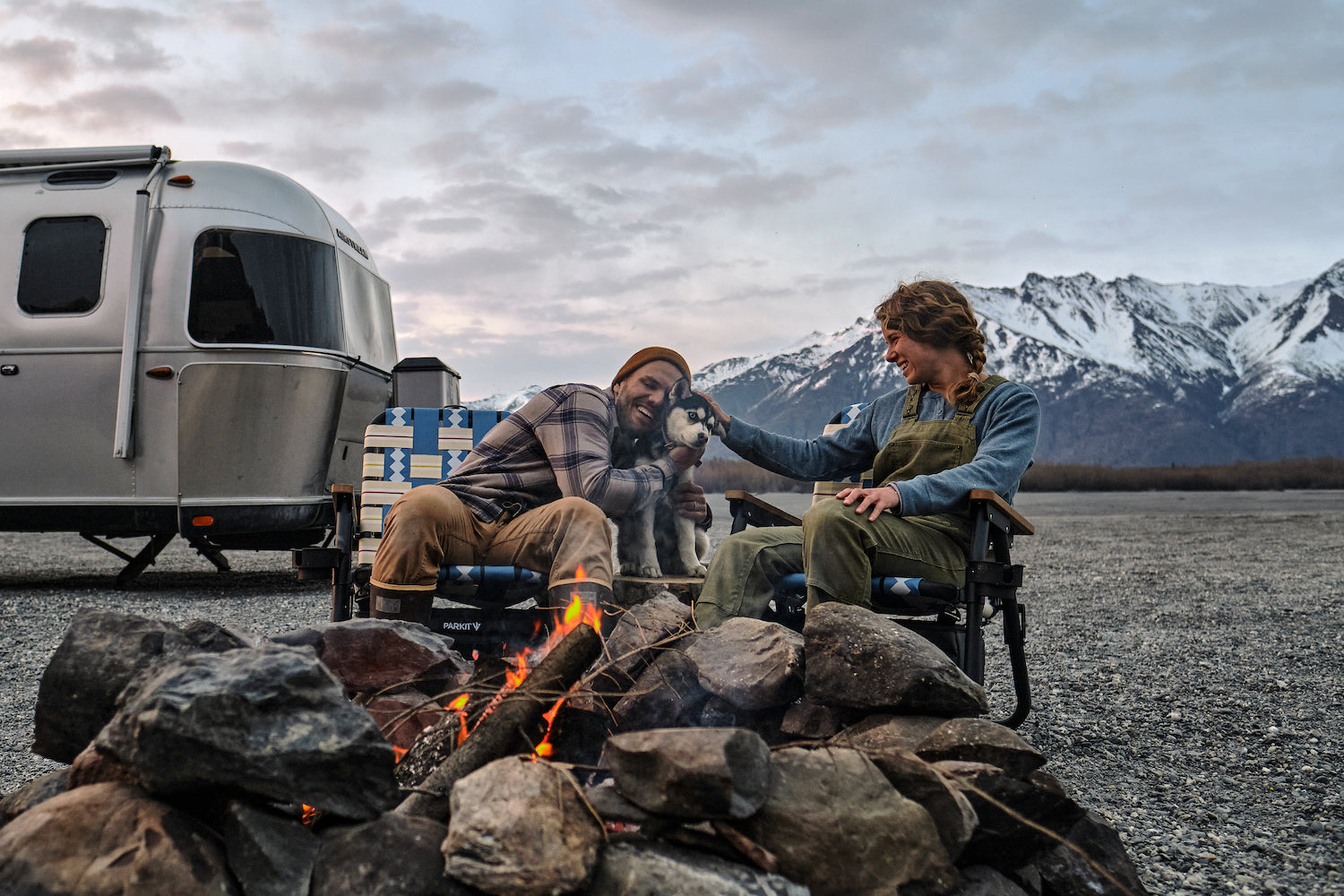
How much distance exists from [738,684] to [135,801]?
131cm

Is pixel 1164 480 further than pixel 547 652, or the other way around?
pixel 1164 480

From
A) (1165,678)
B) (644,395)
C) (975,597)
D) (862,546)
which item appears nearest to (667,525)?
(644,395)

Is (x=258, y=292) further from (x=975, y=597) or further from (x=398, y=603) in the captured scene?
(x=975, y=597)

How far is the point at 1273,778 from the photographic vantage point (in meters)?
3.04

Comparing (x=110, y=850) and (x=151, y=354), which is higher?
(x=151, y=354)

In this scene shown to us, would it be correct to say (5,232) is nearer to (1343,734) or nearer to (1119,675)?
(1119,675)

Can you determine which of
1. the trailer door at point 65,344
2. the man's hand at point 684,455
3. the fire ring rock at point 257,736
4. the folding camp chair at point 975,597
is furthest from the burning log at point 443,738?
the trailer door at point 65,344

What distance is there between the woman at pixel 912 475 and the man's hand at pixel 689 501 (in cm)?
34

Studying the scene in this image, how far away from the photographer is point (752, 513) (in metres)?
3.93

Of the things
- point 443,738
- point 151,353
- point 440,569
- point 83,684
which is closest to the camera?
point 83,684

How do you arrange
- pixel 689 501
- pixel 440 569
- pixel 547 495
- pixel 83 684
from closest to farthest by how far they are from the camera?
pixel 83 684
pixel 440 569
pixel 547 495
pixel 689 501

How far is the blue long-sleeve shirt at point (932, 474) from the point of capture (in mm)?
2914

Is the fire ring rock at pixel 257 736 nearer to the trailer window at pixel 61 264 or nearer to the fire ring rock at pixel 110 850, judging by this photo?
the fire ring rock at pixel 110 850

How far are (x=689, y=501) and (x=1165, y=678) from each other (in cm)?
285
